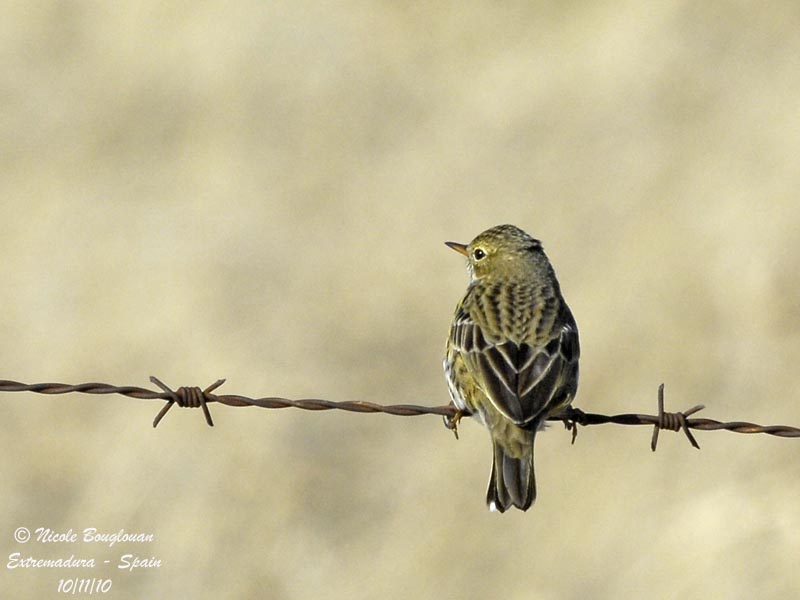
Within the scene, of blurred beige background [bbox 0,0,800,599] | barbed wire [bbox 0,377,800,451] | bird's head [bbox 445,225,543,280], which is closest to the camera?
barbed wire [bbox 0,377,800,451]

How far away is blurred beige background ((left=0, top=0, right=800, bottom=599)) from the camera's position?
1585 cm

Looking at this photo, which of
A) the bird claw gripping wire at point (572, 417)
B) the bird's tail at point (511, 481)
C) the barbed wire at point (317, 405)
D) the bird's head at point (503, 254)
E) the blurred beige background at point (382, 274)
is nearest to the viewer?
the barbed wire at point (317, 405)

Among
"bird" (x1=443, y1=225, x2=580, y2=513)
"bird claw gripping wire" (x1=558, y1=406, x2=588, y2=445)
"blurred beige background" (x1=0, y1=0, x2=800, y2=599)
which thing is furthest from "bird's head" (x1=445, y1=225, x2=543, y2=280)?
"blurred beige background" (x1=0, y1=0, x2=800, y2=599)

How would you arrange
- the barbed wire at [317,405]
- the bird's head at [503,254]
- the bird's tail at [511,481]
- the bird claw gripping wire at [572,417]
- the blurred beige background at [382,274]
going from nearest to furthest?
1. the barbed wire at [317,405]
2. the bird's tail at [511,481]
3. the bird claw gripping wire at [572,417]
4. the bird's head at [503,254]
5. the blurred beige background at [382,274]

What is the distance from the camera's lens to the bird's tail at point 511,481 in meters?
8.46

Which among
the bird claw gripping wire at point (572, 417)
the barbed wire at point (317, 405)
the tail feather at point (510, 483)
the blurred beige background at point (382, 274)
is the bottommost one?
the tail feather at point (510, 483)

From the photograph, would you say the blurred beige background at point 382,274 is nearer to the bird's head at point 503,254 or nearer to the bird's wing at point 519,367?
the bird's head at point 503,254

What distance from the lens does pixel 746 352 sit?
17.8 meters

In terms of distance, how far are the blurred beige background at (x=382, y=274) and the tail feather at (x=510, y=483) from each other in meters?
6.83

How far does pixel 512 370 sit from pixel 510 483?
683 millimetres

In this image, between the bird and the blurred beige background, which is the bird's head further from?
the blurred beige background

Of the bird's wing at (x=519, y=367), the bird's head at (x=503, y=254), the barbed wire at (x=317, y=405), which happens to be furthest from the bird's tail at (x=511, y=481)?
the bird's head at (x=503, y=254)

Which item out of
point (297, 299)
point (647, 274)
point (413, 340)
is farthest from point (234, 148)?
point (647, 274)

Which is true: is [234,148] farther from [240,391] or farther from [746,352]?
[746,352]
